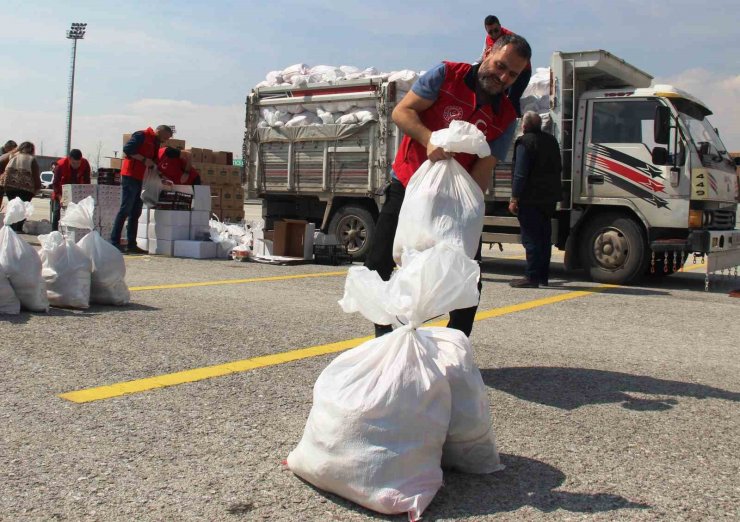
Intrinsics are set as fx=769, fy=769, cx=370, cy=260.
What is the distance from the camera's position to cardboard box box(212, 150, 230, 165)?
64.5 feet

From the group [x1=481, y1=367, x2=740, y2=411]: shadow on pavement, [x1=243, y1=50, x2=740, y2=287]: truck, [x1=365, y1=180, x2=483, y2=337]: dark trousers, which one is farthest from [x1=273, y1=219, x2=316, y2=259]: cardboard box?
[x1=365, y1=180, x2=483, y2=337]: dark trousers

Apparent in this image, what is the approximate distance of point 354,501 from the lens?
252 centimetres

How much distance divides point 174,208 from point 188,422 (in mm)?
8793

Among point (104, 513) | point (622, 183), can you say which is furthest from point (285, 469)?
point (622, 183)

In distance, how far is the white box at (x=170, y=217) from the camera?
11406 mm

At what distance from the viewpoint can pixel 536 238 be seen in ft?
29.9

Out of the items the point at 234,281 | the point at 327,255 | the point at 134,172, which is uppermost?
the point at 134,172

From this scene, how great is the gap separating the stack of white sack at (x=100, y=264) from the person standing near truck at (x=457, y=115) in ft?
9.34

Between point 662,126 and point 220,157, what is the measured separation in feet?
42.5

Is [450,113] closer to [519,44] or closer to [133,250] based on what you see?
[519,44]

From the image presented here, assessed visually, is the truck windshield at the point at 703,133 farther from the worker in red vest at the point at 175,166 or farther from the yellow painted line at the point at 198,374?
the worker in red vest at the point at 175,166

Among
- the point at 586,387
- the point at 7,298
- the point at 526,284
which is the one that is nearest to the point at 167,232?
the point at 526,284

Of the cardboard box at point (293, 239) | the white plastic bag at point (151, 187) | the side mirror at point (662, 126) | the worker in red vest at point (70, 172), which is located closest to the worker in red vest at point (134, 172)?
the white plastic bag at point (151, 187)

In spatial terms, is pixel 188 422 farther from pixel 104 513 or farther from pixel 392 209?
pixel 392 209
